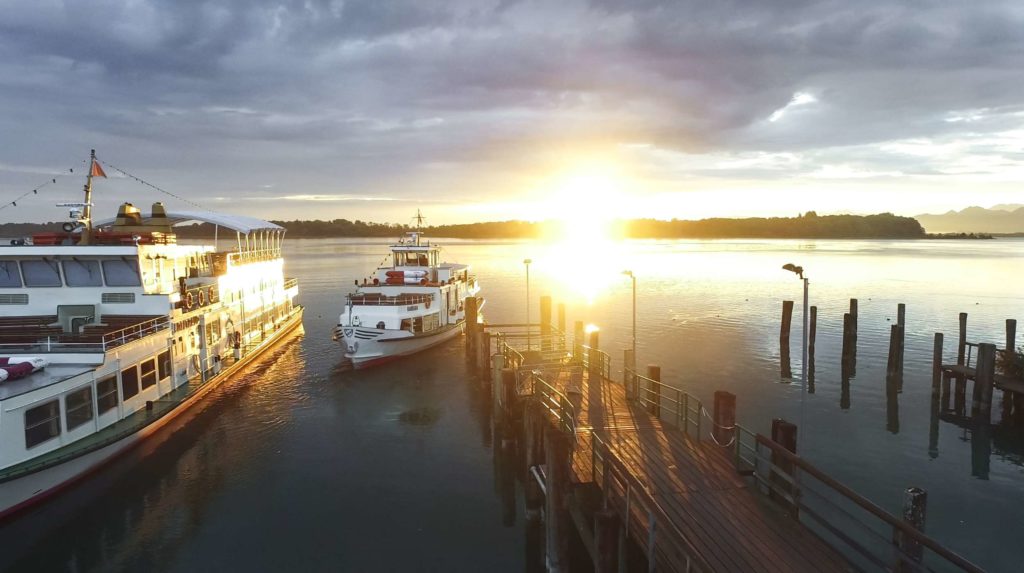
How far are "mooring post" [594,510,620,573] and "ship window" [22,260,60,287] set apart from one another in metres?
29.9

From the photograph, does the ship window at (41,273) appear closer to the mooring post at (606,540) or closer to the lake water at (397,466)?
the lake water at (397,466)

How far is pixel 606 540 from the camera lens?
13156mm

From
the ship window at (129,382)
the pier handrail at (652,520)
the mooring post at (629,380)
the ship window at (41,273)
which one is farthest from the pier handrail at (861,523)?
the ship window at (41,273)

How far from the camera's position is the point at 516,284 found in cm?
9969

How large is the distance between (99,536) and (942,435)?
3534 centimetres

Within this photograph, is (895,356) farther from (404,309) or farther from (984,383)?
(404,309)

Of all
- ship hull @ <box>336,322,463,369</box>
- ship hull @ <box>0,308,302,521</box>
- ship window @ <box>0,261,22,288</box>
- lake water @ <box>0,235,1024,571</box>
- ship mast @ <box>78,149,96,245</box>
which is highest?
ship mast @ <box>78,149,96,245</box>

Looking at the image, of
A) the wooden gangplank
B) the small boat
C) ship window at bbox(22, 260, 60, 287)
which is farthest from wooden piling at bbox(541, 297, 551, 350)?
ship window at bbox(22, 260, 60, 287)

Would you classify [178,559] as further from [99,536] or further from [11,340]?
[11,340]

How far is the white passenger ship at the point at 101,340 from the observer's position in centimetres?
2036

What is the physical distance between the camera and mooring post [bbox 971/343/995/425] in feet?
95.0

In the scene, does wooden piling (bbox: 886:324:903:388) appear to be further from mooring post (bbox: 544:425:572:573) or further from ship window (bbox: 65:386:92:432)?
ship window (bbox: 65:386:92:432)

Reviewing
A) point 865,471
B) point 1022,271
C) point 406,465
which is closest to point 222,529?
point 406,465

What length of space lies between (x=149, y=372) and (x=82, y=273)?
6743 millimetres
